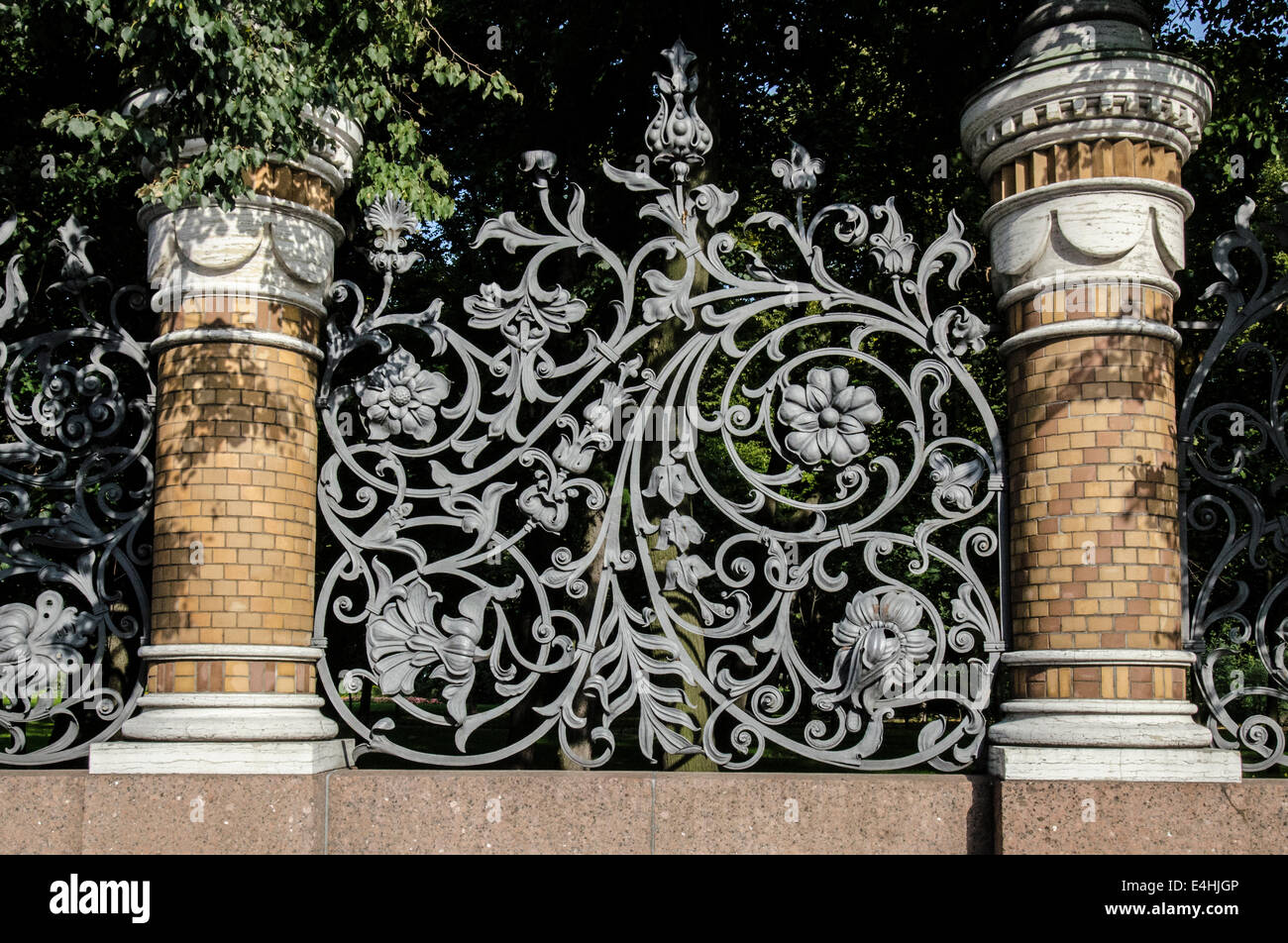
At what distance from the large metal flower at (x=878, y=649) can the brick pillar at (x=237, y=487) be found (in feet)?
7.68

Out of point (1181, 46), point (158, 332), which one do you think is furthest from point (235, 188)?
point (1181, 46)

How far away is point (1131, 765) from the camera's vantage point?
16.9 feet

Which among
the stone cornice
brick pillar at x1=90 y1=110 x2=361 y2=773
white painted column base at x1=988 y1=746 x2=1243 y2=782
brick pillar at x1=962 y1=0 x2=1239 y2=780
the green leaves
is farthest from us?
the stone cornice

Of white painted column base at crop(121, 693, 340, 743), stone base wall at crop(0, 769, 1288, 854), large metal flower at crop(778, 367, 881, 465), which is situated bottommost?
stone base wall at crop(0, 769, 1288, 854)

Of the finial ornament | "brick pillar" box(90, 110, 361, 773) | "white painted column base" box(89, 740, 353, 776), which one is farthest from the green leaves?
"white painted column base" box(89, 740, 353, 776)

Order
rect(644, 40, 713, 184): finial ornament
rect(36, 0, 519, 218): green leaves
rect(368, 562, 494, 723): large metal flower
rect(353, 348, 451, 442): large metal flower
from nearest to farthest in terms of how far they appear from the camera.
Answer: rect(36, 0, 519, 218): green leaves, rect(368, 562, 494, 723): large metal flower, rect(353, 348, 451, 442): large metal flower, rect(644, 40, 713, 184): finial ornament

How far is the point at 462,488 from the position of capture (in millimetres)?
5828

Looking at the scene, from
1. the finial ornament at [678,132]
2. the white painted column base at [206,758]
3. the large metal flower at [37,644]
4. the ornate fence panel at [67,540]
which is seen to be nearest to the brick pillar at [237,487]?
the white painted column base at [206,758]

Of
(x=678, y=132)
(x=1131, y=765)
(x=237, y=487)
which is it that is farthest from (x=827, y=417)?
(x=237, y=487)

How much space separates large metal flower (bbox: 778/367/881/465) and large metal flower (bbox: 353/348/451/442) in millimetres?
1642

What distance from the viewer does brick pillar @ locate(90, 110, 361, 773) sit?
5371 mm

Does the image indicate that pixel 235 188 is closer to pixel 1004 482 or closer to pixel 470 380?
pixel 470 380

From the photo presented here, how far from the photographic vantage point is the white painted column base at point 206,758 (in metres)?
5.30

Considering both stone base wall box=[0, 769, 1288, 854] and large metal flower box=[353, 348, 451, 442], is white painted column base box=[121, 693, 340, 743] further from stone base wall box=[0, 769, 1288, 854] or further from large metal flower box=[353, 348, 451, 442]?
large metal flower box=[353, 348, 451, 442]
